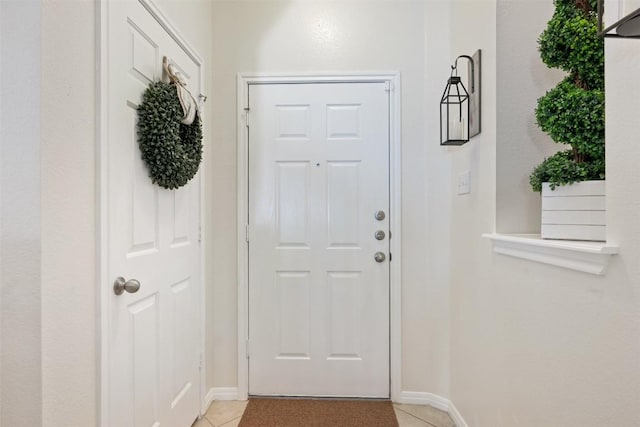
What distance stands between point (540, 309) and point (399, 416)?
4.00 feet

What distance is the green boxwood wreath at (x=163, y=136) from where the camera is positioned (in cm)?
136

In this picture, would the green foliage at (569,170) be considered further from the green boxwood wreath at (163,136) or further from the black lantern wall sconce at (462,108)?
the green boxwood wreath at (163,136)

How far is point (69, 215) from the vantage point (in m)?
1.00

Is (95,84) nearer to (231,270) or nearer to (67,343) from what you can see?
(67,343)

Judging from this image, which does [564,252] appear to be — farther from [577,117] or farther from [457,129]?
[457,129]

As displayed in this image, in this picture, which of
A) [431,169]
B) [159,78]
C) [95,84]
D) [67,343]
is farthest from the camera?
[431,169]

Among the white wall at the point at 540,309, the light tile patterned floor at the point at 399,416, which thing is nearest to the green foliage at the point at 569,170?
the white wall at the point at 540,309

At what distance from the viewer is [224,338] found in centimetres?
218

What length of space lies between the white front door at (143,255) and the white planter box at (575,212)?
147cm

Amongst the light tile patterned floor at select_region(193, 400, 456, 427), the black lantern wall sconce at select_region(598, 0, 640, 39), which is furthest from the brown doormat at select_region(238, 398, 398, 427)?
the black lantern wall sconce at select_region(598, 0, 640, 39)

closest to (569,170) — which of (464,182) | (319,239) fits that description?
(464,182)

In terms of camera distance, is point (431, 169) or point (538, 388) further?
point (431, 169)

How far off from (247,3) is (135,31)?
42.0 inches

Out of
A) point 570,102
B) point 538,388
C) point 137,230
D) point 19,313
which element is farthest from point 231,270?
→ point 570,102
